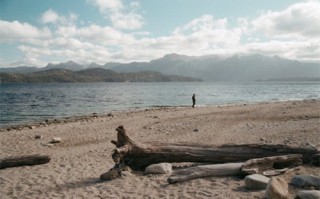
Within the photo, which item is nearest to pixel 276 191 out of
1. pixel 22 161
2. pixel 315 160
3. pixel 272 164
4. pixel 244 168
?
pixel 244 168

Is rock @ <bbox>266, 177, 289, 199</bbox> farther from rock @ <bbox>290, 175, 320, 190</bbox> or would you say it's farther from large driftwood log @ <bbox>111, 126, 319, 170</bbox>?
large driftwood log @ <bbox>111, 126, 319, 170</bbox>

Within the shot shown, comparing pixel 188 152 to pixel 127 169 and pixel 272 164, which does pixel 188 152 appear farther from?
pixel 272 164

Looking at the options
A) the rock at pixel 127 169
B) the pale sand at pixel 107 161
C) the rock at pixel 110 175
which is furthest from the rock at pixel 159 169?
the rock at pixel 110 175

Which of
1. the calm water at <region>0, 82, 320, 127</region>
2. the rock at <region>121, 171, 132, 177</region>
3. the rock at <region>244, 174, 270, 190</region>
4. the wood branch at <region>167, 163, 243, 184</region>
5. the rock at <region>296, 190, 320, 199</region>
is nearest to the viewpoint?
the rock at <region>296, 190, 320, 199</region>

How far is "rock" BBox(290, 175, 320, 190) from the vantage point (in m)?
9.44

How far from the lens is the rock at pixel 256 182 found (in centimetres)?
934

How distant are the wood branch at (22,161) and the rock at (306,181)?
1039cm

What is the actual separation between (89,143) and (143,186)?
10.6 m

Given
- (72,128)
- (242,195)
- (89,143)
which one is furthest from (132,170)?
(72,128)

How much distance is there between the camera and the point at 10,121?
122 feet

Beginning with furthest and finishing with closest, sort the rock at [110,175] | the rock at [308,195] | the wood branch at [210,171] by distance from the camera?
the rock at [110,175] < the wood branch at [210,171] < the rock at [308,195]

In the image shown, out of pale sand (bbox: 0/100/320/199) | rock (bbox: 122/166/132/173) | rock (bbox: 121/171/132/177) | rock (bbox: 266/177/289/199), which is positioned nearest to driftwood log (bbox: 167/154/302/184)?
pale sand (bbox: 0/100/320/199)

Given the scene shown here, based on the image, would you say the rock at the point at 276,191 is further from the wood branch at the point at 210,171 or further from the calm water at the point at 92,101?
the calm water at the point at 92,101

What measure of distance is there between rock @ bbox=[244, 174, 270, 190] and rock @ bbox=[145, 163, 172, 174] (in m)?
3.13
